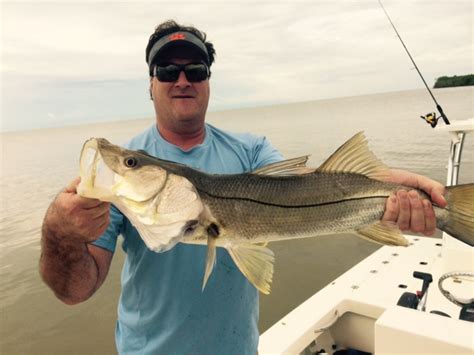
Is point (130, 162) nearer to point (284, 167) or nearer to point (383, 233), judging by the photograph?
point (284, 167)

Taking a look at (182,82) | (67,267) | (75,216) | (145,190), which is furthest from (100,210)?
(182,82)

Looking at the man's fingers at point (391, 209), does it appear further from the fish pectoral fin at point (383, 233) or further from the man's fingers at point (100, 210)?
the man's fingers at point (100, 210)

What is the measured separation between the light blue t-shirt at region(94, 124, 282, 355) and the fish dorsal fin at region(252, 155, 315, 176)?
2.44 feet

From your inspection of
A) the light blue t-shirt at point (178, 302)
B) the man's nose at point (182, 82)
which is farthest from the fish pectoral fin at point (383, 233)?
the man's nose at point (182, 82)

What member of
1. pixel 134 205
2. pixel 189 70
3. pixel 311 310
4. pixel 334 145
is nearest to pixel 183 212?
pixel 134 205

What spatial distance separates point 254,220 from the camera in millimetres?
2371

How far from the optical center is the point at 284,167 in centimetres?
244

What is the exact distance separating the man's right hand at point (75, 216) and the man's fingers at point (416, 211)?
190 centimetres

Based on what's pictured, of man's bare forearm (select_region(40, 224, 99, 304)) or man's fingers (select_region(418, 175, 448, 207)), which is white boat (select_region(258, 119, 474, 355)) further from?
man's bare forearm (select_region(40, 224, 99, 304))

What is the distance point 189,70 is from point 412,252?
5748 millimetres

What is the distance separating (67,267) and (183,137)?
4.32 feet

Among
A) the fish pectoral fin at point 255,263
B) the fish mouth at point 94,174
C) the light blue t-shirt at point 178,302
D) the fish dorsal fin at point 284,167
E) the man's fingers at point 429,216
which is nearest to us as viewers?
the fish mouth at point 94,174

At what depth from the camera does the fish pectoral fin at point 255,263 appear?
2.30m

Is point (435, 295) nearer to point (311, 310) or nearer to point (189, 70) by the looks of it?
point (311, 310)
